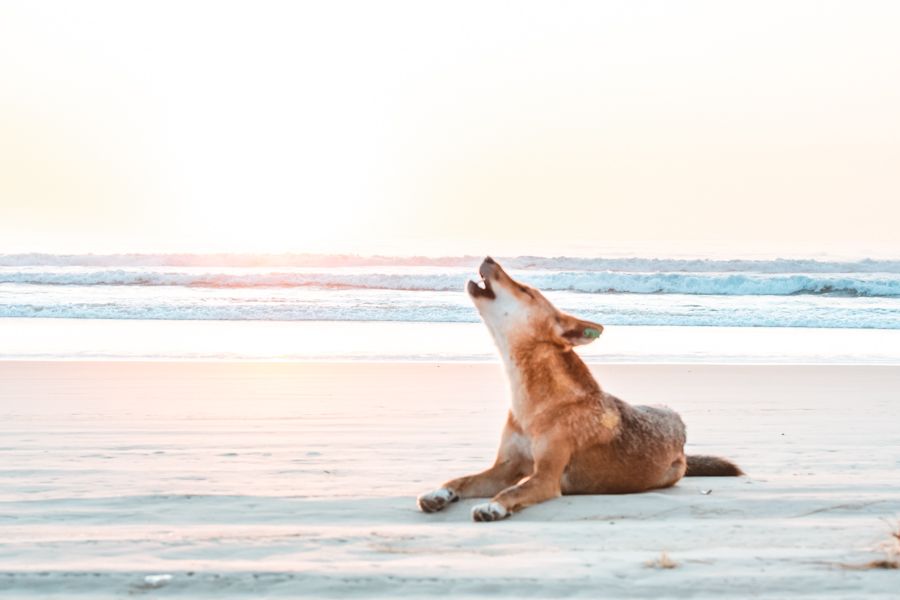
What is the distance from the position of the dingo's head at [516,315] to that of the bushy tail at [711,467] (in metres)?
1.38

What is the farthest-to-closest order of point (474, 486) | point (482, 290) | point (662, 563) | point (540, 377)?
point (482, 290) < point (540, 377) < point (474, 486) < point (662, 563)

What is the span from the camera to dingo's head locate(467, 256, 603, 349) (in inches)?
267

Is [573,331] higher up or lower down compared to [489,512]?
higher up

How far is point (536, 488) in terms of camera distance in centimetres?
629

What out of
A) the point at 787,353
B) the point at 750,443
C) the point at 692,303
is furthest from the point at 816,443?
the point at 692,303

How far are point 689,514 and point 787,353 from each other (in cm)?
1390

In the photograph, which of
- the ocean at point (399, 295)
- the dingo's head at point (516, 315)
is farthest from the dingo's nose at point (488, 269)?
the ocean at point (399, 295)

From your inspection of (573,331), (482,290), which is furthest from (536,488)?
(482,290)

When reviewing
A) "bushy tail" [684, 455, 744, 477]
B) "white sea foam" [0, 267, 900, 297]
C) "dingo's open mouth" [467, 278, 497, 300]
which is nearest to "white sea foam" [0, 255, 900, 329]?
"white sea foam" [0, 267, 900, 297]

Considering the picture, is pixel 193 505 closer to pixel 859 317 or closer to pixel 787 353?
pixel 787 353

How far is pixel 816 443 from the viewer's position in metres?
9.09

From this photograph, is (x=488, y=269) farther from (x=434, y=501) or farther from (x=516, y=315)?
(x=434, y=501)

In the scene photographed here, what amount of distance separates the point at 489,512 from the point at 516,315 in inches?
54.6

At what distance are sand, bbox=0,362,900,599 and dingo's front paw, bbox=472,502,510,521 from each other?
2.8 inches
